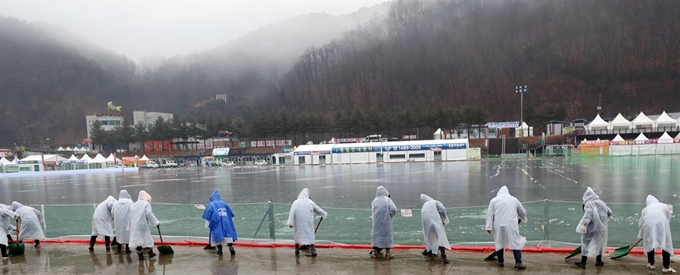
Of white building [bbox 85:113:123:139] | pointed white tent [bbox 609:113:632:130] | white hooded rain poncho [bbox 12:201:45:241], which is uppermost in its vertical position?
white building [bbox 85:113:123:139]

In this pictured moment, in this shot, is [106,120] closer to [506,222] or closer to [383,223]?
[383,223]

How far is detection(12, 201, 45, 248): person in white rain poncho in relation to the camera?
354 inches

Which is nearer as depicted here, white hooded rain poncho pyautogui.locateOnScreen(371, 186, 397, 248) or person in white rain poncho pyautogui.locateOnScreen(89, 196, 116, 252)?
white hooded rain poncho pyautogui.locateOnScreen(371, 186, 397, 248)

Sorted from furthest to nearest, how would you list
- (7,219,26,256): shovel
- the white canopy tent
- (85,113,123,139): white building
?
(85,113,123,139): white building → the white canopy tent → (7,219,26,256): shovel

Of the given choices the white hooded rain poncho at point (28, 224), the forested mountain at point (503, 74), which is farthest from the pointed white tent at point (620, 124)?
the white hooded rain poncho at point (28, 224)

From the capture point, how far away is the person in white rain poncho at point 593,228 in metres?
6.40

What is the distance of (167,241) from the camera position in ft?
31.0

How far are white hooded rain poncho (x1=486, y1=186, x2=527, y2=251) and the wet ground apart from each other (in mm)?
497

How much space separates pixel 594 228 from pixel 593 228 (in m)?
0.02

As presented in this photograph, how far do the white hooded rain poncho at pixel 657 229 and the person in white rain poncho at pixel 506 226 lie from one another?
73.1 inches

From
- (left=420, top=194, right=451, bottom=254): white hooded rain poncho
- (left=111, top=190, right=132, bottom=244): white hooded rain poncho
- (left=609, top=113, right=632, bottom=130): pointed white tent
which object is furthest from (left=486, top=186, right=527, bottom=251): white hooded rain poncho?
(left=609, top=113, right=632, bottom=130): pointed white tent

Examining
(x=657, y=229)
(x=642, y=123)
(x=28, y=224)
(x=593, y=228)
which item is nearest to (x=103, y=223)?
(x=28, y=224)

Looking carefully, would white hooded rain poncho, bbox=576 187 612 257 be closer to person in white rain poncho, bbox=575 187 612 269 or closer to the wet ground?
person in white rain poncho, bbox=575 187 612 269

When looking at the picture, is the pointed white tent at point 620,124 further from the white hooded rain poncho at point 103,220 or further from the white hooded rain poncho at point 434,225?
the white hooded rain poncho at point 103,220
